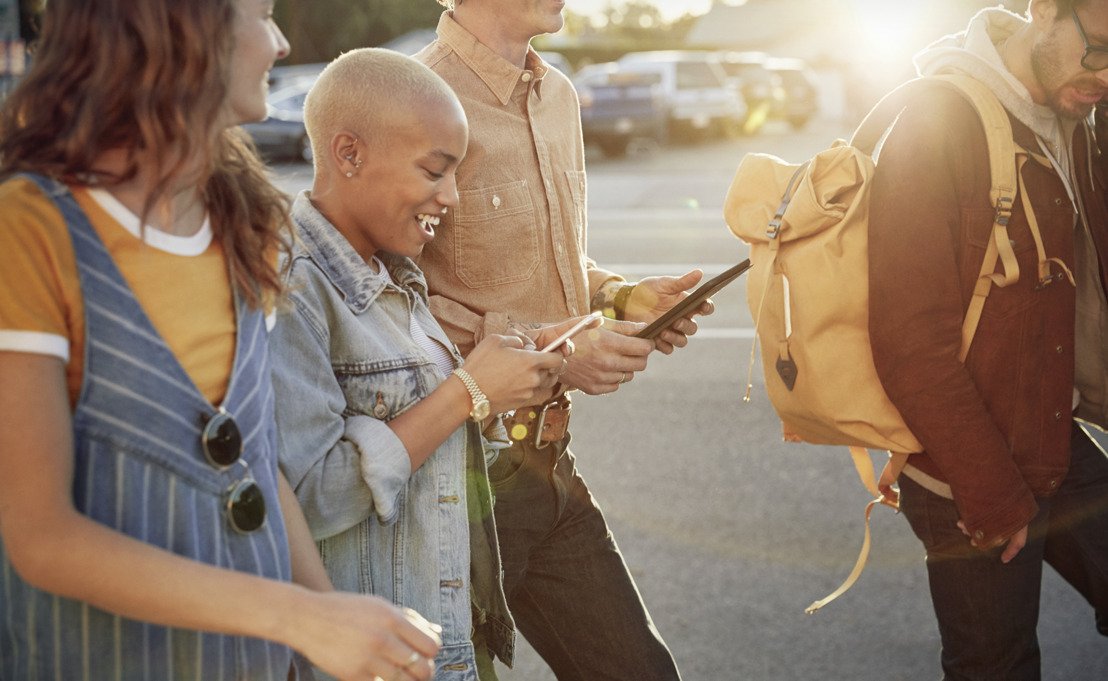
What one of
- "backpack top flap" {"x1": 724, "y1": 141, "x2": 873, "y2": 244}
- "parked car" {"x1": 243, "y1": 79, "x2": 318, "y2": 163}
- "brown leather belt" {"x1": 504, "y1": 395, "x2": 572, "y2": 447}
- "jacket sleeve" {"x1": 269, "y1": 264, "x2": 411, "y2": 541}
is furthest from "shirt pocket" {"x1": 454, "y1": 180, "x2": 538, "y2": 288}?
"parked car" {"x1": 243, "y1": 79, "x2": 318, "y2": 163}

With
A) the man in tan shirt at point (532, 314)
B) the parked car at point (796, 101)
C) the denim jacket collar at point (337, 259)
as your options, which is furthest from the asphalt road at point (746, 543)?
the parked car at point (796, 101)

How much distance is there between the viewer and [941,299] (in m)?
2.33

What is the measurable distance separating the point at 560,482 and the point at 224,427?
4.04 ft

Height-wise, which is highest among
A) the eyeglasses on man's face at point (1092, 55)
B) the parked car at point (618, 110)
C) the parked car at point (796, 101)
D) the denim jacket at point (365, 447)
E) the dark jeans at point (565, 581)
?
the eyeglasses on man's face at point (1092, 55)

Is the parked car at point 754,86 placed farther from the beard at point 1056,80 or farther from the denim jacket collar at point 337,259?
→ the denim jacket collar at point 337,259

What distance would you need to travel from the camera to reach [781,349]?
2.60 m

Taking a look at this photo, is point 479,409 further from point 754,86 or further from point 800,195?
point 754,86

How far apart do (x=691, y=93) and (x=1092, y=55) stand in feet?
78.4

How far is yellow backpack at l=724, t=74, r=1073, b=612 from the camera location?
2.36 meters

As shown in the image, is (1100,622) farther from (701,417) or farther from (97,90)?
(701,417)

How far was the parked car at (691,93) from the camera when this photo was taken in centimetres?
2523

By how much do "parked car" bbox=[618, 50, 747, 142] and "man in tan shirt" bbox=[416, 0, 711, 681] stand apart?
2292 cm

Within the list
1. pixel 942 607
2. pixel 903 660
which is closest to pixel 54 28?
pixel 942 607

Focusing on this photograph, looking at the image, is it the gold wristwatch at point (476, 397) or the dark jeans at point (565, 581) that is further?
the dark jeans at point (565, 581)
